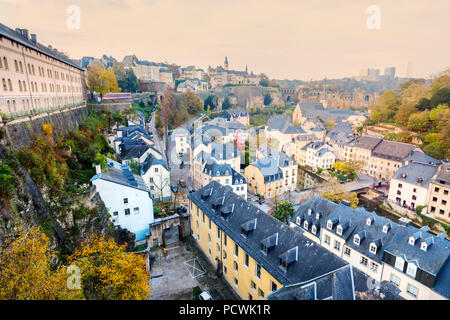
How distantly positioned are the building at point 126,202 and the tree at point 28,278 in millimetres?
13189

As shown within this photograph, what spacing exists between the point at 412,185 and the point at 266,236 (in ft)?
105

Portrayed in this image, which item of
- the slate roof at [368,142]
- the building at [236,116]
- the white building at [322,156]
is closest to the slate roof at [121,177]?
the white building at [322,156]

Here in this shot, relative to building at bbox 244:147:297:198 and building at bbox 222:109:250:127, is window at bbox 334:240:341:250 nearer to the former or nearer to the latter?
building at bbox 244:147:297:198

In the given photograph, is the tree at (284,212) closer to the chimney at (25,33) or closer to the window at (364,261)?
the window at (364,261)

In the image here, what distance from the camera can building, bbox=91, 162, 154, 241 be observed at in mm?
21047

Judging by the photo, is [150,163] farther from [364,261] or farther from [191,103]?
[191,103]

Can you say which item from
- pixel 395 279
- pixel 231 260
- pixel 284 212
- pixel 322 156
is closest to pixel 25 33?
pixel 231 260

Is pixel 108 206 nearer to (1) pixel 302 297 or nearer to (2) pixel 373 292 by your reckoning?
(1) pixel 302 297

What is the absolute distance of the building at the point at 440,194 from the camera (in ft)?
103

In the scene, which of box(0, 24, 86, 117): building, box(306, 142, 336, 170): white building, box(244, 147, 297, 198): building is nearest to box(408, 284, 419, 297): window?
box(244, 147, 297, 198): building

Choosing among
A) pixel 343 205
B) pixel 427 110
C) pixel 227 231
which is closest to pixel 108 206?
pixel 227 231

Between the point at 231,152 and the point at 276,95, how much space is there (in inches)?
3606

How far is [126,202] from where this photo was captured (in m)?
22.4

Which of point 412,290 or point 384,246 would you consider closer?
point 412,290
